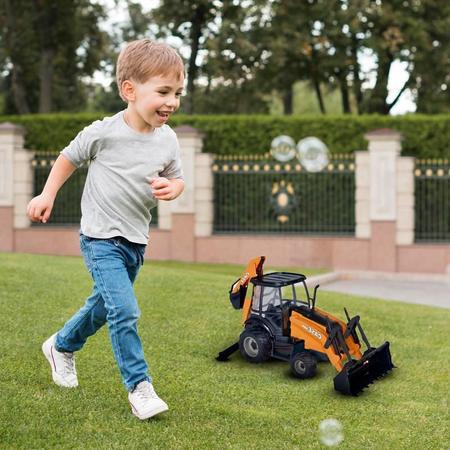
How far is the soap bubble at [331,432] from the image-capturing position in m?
4.00

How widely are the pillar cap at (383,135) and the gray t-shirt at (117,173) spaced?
40.5 ft

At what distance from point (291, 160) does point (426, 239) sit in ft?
10.4

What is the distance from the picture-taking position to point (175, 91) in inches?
157

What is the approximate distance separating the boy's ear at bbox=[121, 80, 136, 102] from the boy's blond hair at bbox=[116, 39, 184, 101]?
0.08 feet

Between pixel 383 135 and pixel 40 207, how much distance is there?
1279cm

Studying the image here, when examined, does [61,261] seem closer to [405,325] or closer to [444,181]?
[405,325]

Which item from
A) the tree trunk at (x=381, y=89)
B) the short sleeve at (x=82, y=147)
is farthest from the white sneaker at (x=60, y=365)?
the tree trunk at (x=381, y=89)

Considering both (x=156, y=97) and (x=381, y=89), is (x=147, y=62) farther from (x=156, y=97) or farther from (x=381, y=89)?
(x=381, y=89)

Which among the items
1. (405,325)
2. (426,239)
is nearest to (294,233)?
(426,239)

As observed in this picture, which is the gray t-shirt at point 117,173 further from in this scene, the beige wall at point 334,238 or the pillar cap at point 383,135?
the pillar cap at point 383,135

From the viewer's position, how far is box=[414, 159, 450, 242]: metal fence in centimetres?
Result: 1599

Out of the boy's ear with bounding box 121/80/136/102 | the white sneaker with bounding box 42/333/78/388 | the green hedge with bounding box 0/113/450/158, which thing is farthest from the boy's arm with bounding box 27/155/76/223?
the green hedge with bounding box 0/113/450/158

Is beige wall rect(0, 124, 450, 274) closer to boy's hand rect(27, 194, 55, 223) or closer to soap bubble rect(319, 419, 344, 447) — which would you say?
soap bubble rect(319, 419, 344, 447)

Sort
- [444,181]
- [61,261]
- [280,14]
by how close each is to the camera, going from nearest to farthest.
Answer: [61,261] < [444,181] < [280,14]
